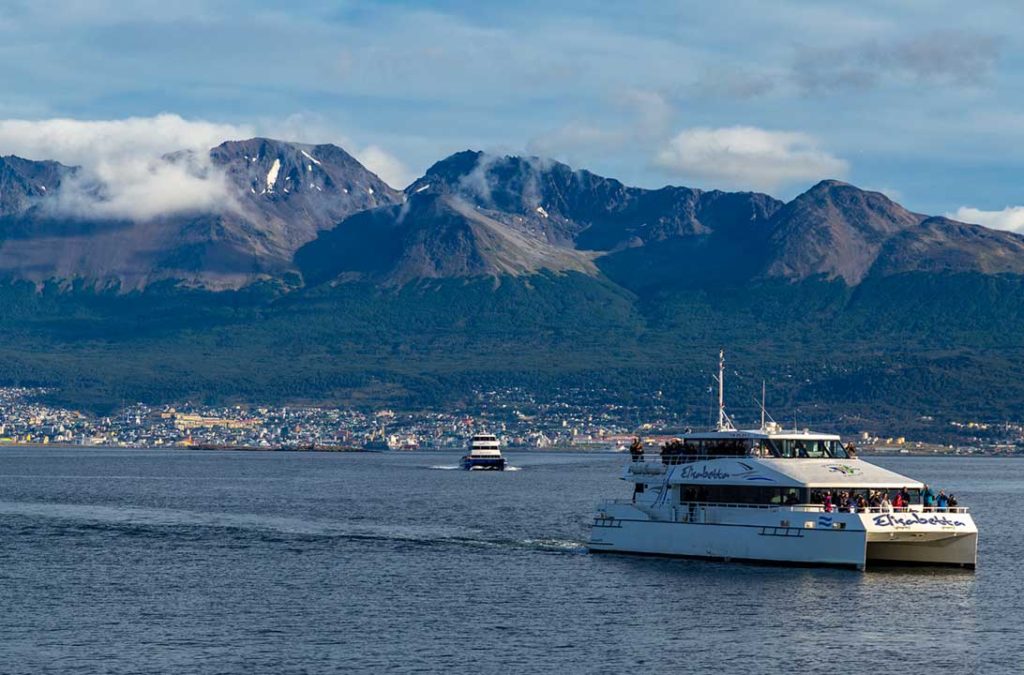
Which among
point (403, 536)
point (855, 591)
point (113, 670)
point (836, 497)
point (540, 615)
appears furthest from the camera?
point (403, 536)

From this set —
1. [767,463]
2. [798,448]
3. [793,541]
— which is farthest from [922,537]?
[798,448]

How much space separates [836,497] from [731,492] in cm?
525

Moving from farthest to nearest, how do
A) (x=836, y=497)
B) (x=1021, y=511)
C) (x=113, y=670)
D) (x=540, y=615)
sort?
(x=1021, y=511), (x=836, y=497), (x=540, y=615), (x=113, y=670)

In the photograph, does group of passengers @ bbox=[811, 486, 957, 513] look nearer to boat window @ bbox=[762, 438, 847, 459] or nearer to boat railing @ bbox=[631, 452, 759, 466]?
boat window @ bbox=[762, 438, 847, 459]

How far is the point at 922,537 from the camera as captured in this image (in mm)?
78875

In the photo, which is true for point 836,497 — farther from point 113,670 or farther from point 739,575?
point 113,670

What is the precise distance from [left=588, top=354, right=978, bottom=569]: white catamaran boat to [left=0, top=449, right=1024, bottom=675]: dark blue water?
3.72 ft

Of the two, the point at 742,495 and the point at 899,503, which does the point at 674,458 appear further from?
the point at 899,503

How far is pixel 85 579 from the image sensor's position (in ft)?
271

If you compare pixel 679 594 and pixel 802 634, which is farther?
pixel 679 594

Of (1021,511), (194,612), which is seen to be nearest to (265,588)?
(194,612)

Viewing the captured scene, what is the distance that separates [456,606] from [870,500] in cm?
1988

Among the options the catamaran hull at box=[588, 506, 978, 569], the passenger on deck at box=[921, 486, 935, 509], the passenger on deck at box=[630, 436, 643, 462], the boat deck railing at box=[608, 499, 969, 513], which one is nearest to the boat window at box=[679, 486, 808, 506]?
the boat deck railing at box=[608, 499, 969, 513]

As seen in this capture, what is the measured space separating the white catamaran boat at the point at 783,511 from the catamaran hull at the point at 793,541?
44mm
